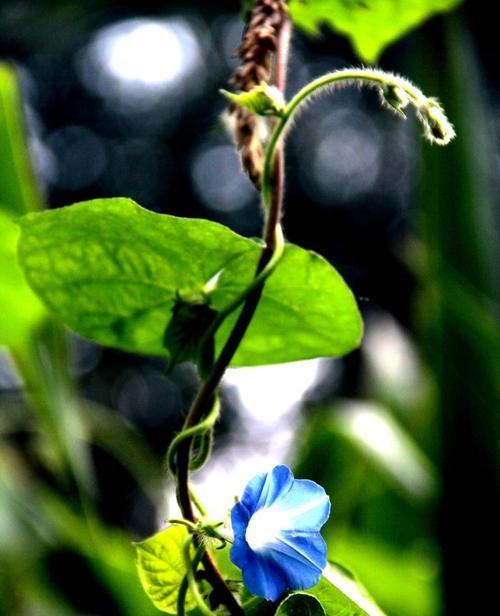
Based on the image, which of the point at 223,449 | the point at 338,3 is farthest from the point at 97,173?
the point at 338,3

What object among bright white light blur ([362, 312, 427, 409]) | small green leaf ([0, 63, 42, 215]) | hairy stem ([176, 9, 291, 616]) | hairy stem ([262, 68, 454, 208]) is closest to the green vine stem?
hairy stem ([176, 9, 291, 616])

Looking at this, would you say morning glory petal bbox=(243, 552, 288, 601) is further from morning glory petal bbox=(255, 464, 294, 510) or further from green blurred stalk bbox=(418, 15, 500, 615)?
green blurred stalk bbox=(418, 15, 500, 615)

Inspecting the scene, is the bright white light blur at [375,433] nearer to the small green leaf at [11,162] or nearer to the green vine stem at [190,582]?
the small green leaf at [11,162]

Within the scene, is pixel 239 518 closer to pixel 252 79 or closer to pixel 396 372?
pixel 252 79

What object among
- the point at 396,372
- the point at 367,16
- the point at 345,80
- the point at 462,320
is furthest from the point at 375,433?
the point at 345,80

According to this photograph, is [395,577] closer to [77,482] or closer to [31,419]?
[77,482]

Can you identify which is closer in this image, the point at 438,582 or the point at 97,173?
the point at 438,582
